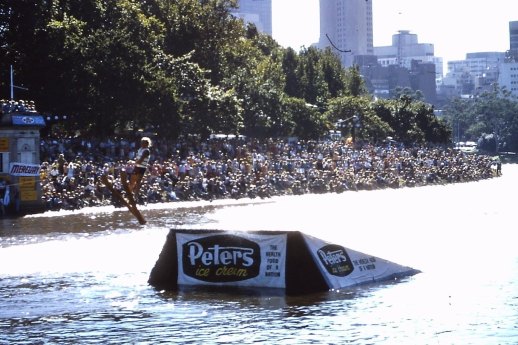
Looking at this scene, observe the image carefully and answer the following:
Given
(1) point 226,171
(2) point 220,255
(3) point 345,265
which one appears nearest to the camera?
(2) point 220,255

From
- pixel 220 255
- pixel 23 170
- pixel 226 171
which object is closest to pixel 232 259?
pixel 220 255

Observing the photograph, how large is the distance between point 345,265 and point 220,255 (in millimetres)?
3256

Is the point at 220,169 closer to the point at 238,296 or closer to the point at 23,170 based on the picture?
the point at 23,170

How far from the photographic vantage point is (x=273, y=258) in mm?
28156

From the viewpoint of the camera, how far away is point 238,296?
92.7ft

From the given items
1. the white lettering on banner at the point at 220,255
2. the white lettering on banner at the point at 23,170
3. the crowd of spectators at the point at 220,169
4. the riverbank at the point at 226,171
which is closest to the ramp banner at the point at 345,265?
the white lettering on banner at the point at 220,255

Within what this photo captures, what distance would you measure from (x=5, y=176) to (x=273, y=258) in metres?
30.5

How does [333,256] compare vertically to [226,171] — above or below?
below

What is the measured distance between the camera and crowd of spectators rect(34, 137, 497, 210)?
58094mm

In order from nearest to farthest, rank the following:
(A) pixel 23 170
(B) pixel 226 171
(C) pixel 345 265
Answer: (C) pixel 345 265 < (A) pixel 23 170 < (B) pixel 226 171

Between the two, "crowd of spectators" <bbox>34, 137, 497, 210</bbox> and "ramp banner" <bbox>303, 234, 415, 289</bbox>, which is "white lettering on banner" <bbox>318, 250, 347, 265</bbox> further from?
"crowd of spectators" <bbox>34, 137, 497, 210</bbox>

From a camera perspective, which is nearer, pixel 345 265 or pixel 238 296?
pixel 238 296

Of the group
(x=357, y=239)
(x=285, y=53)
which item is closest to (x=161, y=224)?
(x=357, y=239)

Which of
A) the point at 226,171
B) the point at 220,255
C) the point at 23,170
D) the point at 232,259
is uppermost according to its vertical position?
the point at 23,170
